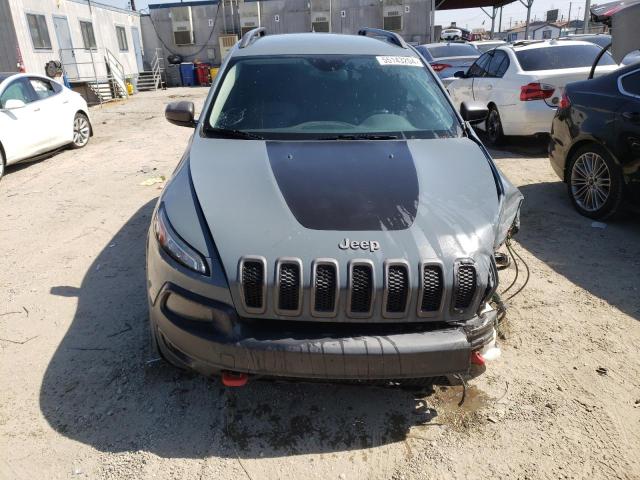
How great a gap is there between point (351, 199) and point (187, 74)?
89.9 feet

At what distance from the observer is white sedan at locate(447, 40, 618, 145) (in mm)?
7309

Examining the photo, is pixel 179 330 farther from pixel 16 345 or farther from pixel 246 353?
pixel 16 345

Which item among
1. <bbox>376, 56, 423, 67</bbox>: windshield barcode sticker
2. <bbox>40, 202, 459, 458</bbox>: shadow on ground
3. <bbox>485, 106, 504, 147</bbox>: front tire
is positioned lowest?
<bbox>40, 202, 459, 458</bbox>: shadow on ground

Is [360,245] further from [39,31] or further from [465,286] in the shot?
[39,31]

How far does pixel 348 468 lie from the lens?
2262mm

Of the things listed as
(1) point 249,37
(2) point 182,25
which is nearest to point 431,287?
(1) point 249,37

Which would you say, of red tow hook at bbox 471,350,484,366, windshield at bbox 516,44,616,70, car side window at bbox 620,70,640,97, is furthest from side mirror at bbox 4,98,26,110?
car side window at bbox 620,70,640,97

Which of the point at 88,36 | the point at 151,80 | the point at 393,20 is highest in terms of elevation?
the point at 393,20

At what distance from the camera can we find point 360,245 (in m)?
2.17

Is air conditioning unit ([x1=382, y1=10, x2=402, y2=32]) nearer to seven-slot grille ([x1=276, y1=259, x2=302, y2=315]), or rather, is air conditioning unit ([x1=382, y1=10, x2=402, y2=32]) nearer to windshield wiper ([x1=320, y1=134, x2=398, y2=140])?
windshield wiper ([x1=320, y1=134, x2=398, y2=140])

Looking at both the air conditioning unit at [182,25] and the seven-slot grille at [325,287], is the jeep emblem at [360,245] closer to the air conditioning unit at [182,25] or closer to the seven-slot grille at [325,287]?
the seven-slot grille at [325,287]

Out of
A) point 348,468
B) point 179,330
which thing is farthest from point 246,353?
point 348,468

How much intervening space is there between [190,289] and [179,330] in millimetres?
198

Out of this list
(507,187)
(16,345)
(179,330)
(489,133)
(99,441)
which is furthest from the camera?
(489,133)
